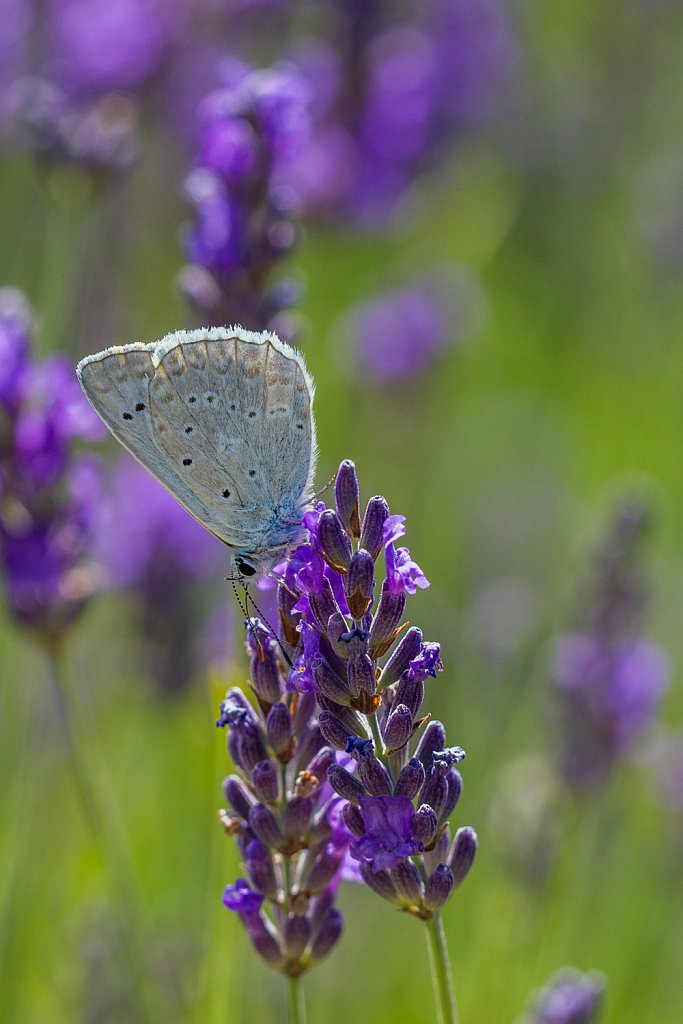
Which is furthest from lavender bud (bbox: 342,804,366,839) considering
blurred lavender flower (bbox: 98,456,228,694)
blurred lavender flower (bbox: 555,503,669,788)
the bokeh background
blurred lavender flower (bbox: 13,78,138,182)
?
blurred lavender flower (bbox: 98,456,228,694)

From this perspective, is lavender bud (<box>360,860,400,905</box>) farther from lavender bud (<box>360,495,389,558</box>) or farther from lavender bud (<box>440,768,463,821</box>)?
lavender bud (<box>360,495,389,558</box>)

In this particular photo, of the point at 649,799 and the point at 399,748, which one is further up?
the point at 649,799

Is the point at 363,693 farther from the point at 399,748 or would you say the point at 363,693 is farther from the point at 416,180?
the point at 416,180

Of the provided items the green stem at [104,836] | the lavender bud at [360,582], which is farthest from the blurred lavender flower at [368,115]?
the lavender bud at [360,582]

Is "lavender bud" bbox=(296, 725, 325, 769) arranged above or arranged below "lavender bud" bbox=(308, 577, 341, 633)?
below

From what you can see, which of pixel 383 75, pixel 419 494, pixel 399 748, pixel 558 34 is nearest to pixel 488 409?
pixel 419 494

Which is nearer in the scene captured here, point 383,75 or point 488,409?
point 383,75
